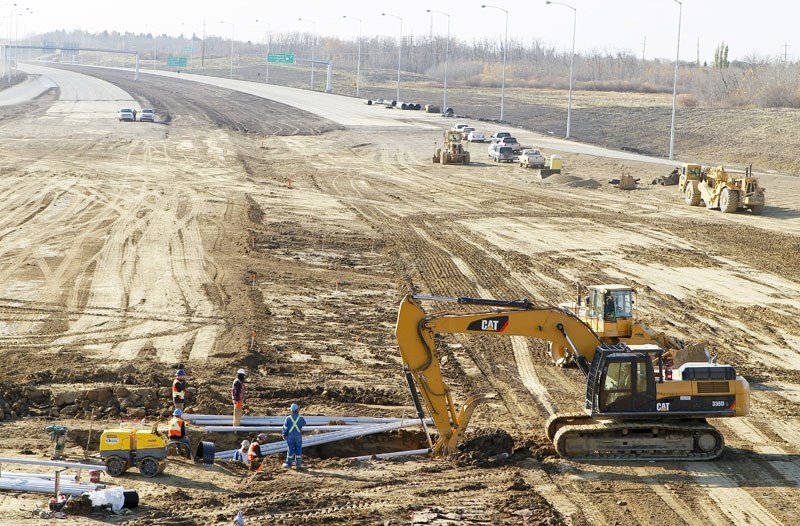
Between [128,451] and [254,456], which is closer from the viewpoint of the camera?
[128,451]

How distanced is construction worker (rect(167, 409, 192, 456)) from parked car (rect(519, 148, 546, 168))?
4609 centimetres

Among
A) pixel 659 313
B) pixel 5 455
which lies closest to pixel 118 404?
pixel 5 455

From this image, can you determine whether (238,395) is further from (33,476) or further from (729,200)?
(729,200)

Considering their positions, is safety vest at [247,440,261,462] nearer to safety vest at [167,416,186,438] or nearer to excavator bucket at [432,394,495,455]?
safety vest at [167,416,186,438]

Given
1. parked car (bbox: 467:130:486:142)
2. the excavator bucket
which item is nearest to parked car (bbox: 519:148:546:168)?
parked car (bbox: 467:130:486:142)

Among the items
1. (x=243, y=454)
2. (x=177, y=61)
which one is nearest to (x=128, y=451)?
(x=243, y=454)

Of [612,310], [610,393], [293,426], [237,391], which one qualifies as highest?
[612,310]

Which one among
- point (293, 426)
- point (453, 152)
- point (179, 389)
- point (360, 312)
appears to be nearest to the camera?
point (293, 426)

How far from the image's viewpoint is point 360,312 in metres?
26.4

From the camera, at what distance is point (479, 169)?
60.3m

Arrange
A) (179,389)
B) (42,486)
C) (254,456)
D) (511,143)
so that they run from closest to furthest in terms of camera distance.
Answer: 1. (42,486)
2. (254,456)
3. (179,389)
4. (511,143)

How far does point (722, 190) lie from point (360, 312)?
24.5m

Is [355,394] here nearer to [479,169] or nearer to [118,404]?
[118,404]

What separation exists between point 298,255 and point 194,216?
8.29 meters
